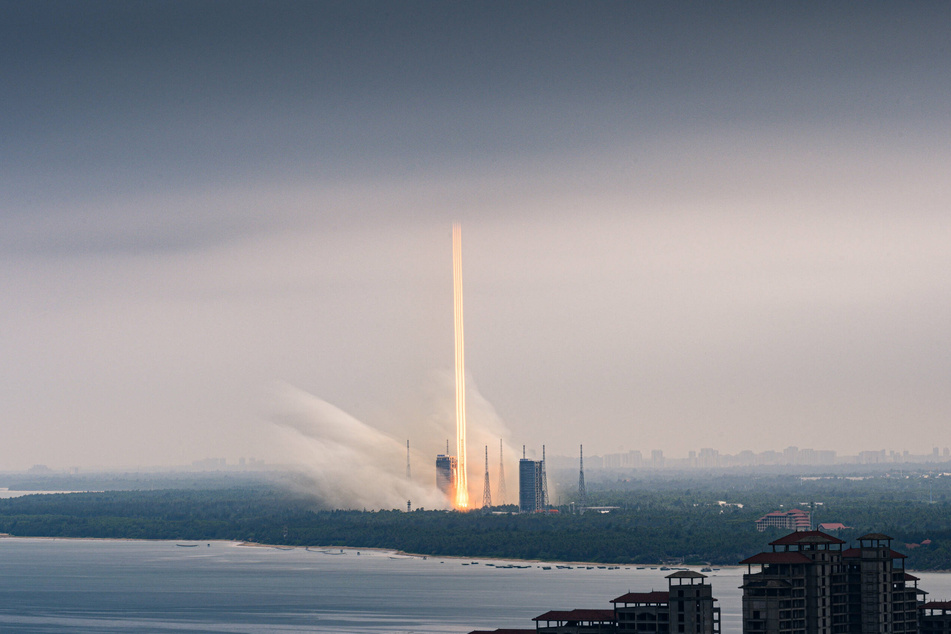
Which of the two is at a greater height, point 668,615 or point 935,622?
point 668,615

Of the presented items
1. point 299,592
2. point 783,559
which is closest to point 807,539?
point 783,559

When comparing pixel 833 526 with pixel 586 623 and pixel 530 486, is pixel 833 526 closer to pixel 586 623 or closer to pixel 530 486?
pixel 530 486

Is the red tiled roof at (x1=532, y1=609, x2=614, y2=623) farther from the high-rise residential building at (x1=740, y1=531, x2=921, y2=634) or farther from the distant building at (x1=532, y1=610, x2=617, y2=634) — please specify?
the high-rise residential building at (x1=740, y1=531, x2=921, y2=634)

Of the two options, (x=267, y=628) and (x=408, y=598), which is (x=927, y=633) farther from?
(x=408, y=598)

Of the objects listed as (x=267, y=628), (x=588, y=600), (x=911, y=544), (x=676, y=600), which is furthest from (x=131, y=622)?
(x=911, y=544)

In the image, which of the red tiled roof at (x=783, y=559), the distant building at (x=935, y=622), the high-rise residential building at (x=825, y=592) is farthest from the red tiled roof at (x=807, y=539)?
the distant building at (x=935, y=622)

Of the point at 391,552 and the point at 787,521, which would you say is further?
the point at 787,521
